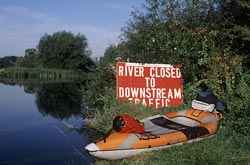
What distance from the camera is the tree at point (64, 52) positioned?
5881 cm

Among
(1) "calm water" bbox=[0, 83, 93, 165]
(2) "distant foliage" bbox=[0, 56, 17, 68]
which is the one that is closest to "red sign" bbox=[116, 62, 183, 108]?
(1) "calm water" bbox=[0, 83, 93, 165]

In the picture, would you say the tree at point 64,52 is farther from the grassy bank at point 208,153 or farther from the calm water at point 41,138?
the grassy bank at point 208,153

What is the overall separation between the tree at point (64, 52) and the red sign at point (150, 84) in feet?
161

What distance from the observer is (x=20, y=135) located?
1288cm

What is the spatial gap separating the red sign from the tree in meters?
48.9

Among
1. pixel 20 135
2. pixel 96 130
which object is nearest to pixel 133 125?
pixel 96 130

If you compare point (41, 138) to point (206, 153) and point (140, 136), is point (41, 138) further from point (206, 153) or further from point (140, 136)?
point (206, 153)

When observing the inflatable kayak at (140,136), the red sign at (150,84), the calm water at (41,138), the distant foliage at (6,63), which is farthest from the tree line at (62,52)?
the inflatable kayak at (140,136)

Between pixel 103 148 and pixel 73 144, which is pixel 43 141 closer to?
pixel 73 144

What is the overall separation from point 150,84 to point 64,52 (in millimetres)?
51019

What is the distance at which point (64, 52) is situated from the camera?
59.2 m

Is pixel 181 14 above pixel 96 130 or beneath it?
above

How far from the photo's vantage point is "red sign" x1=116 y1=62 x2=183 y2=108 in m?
9.25

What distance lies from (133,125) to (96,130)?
3413 millimetres
